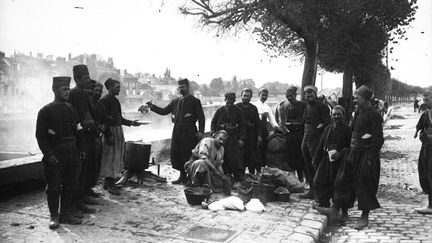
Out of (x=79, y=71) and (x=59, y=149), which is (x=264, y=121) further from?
(x=59, y=149)

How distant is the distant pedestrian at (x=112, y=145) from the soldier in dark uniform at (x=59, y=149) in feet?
5.69

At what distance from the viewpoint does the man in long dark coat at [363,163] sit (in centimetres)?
609

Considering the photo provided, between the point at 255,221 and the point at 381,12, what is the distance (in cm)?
1077

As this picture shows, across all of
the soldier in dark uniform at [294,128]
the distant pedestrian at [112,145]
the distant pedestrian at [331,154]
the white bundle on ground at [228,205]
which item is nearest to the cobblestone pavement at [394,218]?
the distant pedestrian at [331,154]

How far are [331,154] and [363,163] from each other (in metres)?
0.56

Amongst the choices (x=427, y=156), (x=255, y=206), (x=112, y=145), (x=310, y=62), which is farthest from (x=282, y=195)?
(x=310, y=62)

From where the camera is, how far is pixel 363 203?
6180 millimetres

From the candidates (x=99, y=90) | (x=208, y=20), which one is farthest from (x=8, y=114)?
(x=99, y=90)

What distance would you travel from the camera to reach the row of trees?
11.7m

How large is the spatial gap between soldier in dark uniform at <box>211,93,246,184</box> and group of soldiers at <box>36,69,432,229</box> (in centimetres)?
2

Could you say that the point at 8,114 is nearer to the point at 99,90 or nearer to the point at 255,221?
the point at 99,90

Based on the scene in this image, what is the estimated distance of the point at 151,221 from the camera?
20.0ft

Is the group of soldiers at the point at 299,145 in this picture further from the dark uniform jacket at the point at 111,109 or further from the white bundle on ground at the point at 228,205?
the dark uniform jacket at the point at 111,109

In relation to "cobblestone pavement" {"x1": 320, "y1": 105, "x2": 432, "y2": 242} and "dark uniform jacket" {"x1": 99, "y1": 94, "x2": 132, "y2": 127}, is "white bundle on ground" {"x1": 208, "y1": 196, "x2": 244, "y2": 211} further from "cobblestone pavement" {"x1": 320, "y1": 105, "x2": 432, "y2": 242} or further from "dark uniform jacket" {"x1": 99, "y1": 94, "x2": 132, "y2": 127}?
"dark uniform jacket" {"x1": 99, "y1": 94, "x2": 132, "y2": 127}
